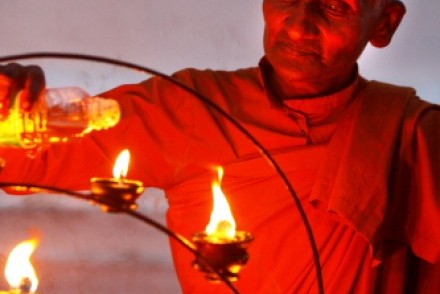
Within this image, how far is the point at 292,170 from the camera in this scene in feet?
5.65

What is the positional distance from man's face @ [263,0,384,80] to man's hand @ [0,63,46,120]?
62 centimetres

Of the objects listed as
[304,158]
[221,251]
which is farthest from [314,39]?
[221,251]

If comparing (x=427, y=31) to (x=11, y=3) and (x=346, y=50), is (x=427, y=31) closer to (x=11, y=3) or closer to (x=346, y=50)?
(x=346, y=50)

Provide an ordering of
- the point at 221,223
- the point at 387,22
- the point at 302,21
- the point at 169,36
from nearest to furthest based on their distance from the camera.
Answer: the point at 221,223 < the point at 302,21 < the point at 387,22 < the point at 169,36

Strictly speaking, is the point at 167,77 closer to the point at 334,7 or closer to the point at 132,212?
the point at 132,212

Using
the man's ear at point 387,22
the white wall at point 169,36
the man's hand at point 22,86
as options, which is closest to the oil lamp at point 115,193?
the man's hand at point 22,86

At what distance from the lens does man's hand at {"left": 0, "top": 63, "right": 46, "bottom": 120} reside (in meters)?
1.13

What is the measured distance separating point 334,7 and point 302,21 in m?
0.09

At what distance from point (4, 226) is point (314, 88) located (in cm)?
120

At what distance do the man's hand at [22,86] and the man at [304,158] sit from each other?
481 millimetres

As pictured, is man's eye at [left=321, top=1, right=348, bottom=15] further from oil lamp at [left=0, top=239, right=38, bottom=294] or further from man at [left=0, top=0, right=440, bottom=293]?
oil lamp at [left=0, top=239, right=38, bottom=294]

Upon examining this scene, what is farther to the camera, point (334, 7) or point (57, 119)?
point (334, 7)

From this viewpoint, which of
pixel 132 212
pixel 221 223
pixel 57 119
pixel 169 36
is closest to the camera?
pixel 132 212

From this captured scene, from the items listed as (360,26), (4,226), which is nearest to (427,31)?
(360,26)
